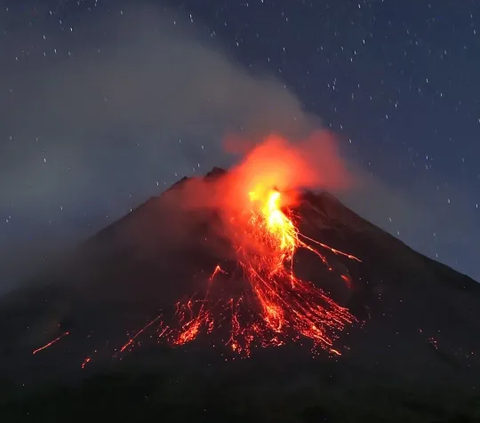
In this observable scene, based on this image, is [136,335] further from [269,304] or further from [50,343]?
[269,304]

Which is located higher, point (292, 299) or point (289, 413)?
point (292, 299)

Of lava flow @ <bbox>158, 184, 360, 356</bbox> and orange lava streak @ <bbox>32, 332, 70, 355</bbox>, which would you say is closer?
orange lava streak @ <bbox>32, 332, 70, 355</bbox>

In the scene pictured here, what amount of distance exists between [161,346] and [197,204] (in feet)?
151

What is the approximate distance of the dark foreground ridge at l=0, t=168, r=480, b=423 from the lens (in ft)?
166

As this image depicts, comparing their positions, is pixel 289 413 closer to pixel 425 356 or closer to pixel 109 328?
pixel 425 356

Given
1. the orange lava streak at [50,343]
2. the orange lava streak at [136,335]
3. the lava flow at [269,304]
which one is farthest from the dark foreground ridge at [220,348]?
the lava flow at [269,304]

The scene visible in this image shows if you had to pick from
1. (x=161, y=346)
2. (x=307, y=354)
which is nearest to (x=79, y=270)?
(x=161, y=346)

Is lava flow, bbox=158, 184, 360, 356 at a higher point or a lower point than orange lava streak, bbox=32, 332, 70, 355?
higher

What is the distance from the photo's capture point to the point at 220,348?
6134 cm

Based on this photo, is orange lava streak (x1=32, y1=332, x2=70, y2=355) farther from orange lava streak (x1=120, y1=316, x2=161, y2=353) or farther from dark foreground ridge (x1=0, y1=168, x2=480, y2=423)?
orange lava streak (x1=120, y1=316, x2=161, y2=353)

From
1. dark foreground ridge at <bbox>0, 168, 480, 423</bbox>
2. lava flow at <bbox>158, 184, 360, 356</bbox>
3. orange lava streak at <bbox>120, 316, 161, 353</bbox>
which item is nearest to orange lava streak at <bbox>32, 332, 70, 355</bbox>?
dark foreground ridge at <bbox>0, 168, 480, 423</bbox>

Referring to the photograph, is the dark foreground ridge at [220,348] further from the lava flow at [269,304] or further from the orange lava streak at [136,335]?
the lava flow at [269,304]

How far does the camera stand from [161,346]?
6322 cm

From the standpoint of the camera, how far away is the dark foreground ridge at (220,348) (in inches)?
1997
